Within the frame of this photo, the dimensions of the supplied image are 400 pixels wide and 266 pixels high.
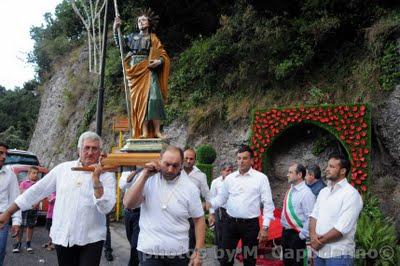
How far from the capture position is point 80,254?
3688 millimetres

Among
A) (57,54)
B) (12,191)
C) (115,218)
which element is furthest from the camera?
(57,54)

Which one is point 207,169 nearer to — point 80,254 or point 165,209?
point 80,254

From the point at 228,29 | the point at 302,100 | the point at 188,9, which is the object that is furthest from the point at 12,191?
the point at 188,9

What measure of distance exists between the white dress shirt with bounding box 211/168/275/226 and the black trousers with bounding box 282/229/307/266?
0.62 m

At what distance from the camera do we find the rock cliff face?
965 cm

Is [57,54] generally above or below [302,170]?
above

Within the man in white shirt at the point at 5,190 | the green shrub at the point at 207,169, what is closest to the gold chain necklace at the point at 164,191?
the man in white shirt at the point at 5,190

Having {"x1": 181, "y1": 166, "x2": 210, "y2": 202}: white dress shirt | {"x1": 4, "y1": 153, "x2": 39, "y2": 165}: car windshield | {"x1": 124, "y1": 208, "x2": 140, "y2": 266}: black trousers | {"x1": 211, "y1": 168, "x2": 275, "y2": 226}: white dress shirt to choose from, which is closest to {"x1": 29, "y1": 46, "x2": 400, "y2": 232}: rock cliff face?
{"x1": 4, "y1": 153, "x2": 39, "y2": 165}: car windshield

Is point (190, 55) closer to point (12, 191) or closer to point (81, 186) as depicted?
point (12, 191)

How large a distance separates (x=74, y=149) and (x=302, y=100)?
36.8 ft

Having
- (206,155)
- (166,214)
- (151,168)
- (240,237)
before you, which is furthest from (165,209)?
(206,155)

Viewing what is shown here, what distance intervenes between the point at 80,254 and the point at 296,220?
3049 millimetres

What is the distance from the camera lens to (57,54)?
25.8 meters

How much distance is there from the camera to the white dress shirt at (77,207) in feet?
11.8
